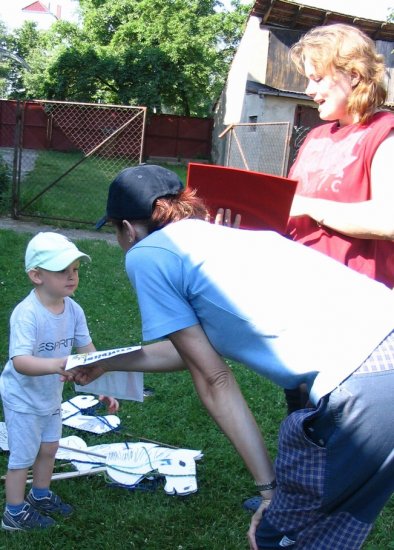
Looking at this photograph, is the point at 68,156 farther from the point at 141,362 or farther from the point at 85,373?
the point at 141,362

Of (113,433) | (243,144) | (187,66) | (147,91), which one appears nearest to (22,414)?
(113,433)

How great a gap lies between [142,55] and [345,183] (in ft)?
105

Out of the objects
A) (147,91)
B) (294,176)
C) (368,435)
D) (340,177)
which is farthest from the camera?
(147,91)

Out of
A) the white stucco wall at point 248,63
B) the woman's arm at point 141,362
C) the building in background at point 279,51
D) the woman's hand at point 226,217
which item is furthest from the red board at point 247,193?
the white stucco wall at point 248,63

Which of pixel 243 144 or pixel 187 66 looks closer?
pixel 243 144

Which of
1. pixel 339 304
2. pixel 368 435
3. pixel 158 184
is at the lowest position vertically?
pixel 368 435

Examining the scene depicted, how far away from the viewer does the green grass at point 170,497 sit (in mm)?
2854

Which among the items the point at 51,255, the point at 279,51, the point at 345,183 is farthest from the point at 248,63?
the point at 345,183

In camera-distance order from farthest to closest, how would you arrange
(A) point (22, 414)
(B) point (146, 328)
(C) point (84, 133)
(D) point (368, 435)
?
(C) point (84, 133)
(A) point (22, 414)
(B) point (146, 328)
(D) point (368, 435)

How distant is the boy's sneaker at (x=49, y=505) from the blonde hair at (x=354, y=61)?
2138 millimetres

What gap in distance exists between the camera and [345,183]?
2.06 m

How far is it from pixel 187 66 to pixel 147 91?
3679 mm

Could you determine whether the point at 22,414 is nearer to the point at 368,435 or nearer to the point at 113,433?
Result: the point at 113,433

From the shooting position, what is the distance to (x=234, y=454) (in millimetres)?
3629
